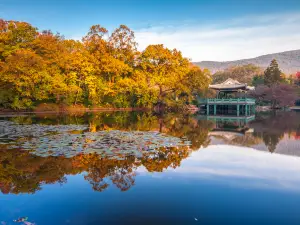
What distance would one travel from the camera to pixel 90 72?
111ft

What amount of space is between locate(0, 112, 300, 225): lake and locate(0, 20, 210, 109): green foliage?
20321 mm

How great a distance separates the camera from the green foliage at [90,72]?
93.8ft

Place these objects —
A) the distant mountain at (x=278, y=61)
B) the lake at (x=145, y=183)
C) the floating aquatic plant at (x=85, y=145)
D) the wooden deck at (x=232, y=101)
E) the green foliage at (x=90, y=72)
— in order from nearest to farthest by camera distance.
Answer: the lake at (x=145, y=183)
the floating aquatic plant at (x=85, y=145)
the green foliage at (x=90, y=72)
the wooden deck at (x=232, y=101)
the distant mountain at (x=278, y=61)

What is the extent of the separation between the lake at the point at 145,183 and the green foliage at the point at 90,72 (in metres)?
20.3

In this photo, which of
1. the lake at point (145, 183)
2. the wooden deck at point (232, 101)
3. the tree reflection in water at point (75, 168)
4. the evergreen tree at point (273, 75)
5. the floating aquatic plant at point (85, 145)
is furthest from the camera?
the evergreen tree at point (273, 75)

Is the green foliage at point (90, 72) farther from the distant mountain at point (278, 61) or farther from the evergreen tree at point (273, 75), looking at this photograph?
the distant mountain at point (278, 61)

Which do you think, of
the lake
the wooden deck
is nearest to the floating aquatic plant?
the lake

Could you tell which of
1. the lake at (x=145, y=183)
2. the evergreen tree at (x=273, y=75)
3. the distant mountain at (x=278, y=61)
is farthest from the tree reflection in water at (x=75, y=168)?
the distant mountain at (x=278, y=61)

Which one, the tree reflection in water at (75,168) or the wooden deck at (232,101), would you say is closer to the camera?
the tree reflection in water at (75,168)

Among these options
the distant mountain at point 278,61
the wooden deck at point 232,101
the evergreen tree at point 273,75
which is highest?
the distant mountain at point 278,61

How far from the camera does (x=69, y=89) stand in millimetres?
30844

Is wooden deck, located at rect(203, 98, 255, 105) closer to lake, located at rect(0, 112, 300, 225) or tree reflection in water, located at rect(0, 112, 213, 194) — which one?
lake, located at rect(0, 112, 300, 225)

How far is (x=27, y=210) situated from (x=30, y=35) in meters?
31.4

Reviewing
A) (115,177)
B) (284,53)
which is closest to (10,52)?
(115,177)
